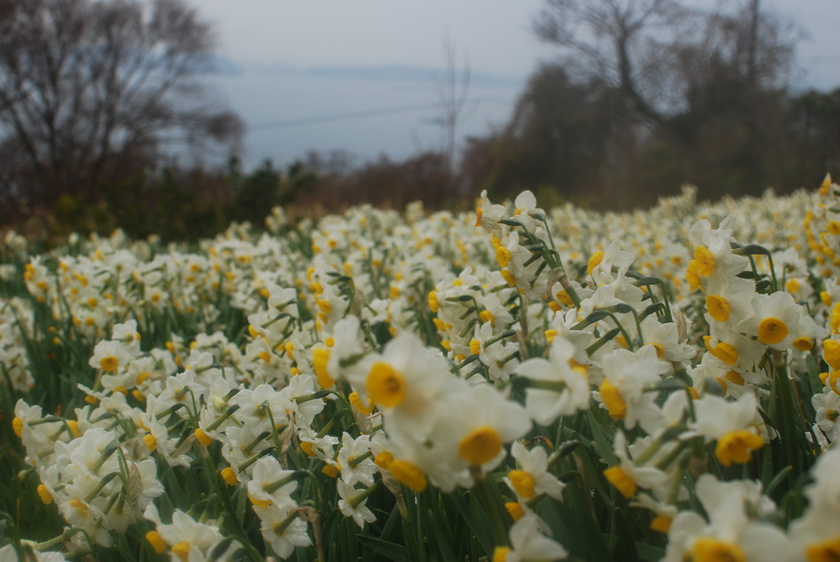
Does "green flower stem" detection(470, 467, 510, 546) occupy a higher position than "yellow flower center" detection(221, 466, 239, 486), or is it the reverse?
"green flower stem" detection(470, 467, 510, 546)

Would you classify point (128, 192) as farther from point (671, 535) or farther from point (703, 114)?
point (703, 114)

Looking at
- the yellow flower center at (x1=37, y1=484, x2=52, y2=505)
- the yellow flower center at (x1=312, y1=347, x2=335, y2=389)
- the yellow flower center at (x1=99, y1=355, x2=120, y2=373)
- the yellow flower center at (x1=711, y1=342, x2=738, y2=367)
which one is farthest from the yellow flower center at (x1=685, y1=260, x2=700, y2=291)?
the yellow flower center at (x1=99, y1=355, x2=120, y2=373)

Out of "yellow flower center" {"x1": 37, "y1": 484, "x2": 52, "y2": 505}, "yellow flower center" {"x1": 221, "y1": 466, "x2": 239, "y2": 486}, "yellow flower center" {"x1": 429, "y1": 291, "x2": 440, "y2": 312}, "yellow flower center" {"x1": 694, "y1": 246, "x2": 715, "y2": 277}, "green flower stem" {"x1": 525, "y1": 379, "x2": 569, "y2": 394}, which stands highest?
"yellow flower center" {"x1": 694, "y1": 246, "x2": 715, "y2": 277}

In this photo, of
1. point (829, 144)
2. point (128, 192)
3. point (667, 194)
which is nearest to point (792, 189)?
point (829, 144)

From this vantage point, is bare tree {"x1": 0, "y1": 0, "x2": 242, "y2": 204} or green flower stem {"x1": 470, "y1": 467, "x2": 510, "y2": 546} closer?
green flower stem {"x1": 470, "y1": 467, "x2": 510, "y2": 546}

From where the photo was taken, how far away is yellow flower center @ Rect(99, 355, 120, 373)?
184cm

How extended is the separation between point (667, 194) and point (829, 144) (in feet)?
10.5

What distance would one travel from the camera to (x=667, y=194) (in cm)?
1430

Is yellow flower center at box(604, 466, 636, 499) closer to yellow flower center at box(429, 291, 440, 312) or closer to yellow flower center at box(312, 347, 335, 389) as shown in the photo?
yellow flower center at box(312, 347, 335, 389)

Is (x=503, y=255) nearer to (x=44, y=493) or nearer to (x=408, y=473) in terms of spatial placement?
(x=408, y=473)

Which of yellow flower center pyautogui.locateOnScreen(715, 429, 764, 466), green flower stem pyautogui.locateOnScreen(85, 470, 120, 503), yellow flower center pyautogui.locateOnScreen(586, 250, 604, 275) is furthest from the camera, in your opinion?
yellow flower center pyautogui.locateOnScreen(586, 250, 604, 275)

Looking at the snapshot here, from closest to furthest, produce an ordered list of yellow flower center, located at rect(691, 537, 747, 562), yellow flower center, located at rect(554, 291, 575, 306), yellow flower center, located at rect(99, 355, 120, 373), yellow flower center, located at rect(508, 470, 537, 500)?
yellow flower center, located at rect(691, 537, 747, 562) → yellow flower center, located at rect(508, 470, 537, 500) → yellow flower center, located at rect(554, 291, 575, 306) → yellow flower center, located at rect(99, 355, 120, 373)

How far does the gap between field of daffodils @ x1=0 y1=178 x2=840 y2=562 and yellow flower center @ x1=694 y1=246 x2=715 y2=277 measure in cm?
1

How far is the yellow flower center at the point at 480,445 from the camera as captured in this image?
0.70m
